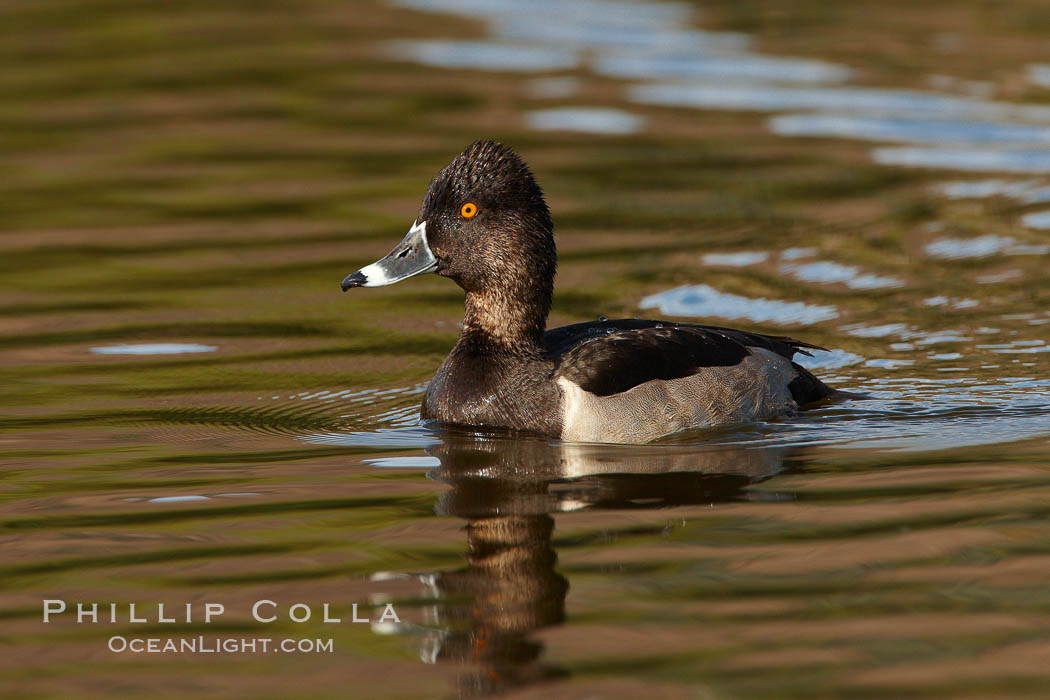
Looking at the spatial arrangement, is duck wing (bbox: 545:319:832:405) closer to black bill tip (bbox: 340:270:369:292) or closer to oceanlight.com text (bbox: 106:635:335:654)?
black bill tip (bbox: 340:270:369:292)

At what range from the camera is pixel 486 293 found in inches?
342

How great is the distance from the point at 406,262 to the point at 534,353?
827 mm

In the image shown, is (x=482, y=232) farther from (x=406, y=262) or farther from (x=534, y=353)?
(x=534, y=353)

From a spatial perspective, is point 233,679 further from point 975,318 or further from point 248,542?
point 975,318

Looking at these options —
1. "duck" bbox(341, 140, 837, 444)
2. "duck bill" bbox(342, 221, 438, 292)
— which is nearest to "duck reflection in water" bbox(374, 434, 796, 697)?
"duck" bbox(341, 140, 837, 444)

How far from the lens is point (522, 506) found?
272 inches

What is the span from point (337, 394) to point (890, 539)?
386 cm

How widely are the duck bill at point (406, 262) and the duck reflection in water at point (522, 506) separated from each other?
0.90 meters

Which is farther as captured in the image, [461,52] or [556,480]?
[461,52]

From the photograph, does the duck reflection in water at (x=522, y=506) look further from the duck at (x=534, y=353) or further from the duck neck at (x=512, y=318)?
the duck neck at (x=512, y=318)

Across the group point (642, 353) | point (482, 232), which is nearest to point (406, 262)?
point (482, 232)

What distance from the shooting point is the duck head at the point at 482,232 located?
8.48 m

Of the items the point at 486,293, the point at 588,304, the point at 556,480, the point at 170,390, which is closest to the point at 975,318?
the point at 588,304

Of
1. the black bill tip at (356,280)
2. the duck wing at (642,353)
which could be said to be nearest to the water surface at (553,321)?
the duck wing at (642,353)
